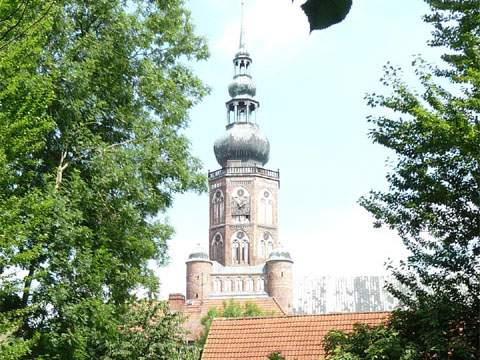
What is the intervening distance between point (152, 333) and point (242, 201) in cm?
5066

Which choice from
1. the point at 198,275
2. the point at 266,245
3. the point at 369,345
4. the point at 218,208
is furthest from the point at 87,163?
the point at 218,208

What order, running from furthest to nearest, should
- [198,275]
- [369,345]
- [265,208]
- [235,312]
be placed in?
[265,208] < [198,275] < [235,312] < [369,345]

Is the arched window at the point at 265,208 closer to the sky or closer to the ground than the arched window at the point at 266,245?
closer to the sky

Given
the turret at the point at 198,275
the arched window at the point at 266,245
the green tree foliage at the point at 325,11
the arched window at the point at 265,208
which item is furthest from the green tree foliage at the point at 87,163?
the arched window at the point at 265,208

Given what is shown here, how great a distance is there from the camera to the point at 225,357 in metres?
14.6

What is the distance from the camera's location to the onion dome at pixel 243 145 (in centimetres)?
6694

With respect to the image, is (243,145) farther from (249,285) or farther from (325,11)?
(325,11)

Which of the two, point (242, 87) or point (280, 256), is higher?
point (242, 87)

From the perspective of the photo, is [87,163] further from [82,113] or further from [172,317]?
[172,317]

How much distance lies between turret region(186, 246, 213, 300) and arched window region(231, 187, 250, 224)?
5.51 meters

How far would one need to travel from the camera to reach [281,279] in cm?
6219

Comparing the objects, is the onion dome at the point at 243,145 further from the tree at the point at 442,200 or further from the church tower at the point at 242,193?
the tree at the point at 442,200

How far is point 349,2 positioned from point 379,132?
10291 millimetres

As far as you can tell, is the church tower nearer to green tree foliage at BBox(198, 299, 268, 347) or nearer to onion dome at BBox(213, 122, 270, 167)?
onion dome at BBox(213, 122, 270, 167)
